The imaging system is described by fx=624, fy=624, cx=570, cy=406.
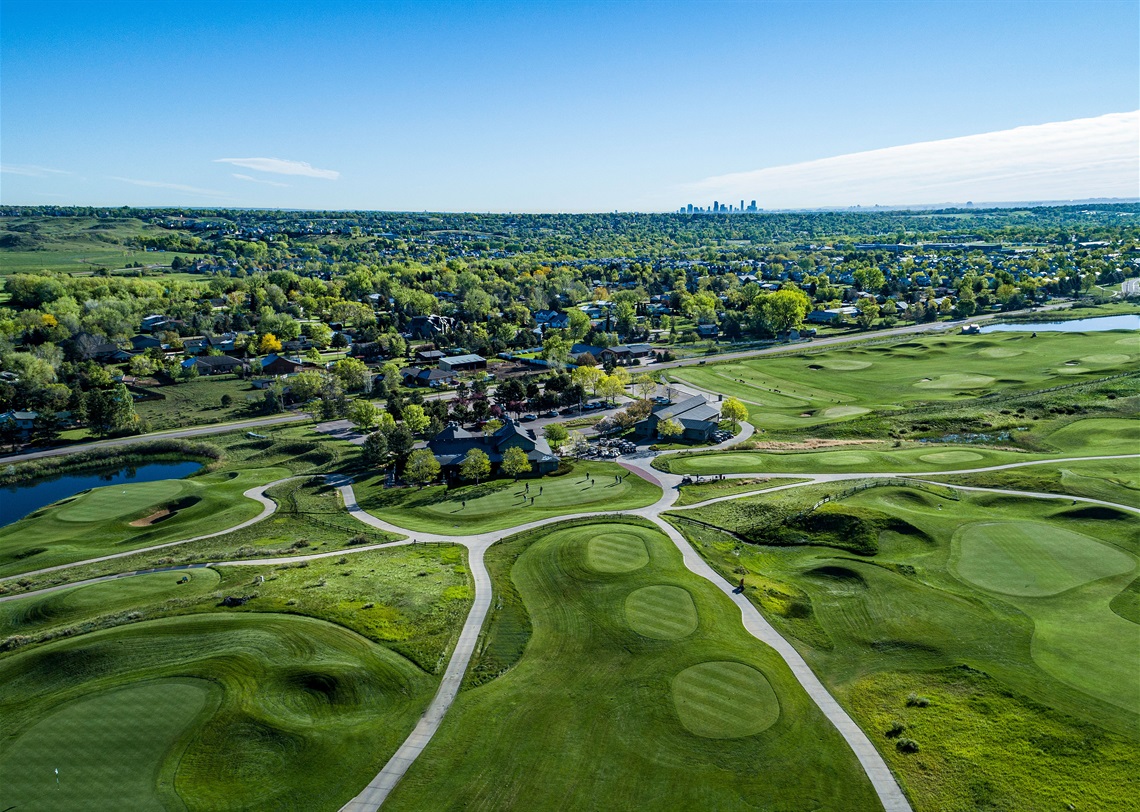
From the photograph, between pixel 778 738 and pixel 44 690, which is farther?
pixel 44 690

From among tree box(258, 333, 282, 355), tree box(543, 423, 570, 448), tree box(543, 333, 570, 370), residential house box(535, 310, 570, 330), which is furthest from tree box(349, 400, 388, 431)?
residential house box(535, 310, 570, 330)

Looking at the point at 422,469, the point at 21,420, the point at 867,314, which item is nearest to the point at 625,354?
the point at 867,314

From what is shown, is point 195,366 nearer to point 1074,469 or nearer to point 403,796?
point 403,796

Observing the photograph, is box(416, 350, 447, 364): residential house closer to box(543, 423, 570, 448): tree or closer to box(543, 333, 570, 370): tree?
box(543, 333, 570, 370): tree

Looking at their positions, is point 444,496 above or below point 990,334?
below

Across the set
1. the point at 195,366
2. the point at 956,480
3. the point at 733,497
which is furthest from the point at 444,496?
A: the point at 195,366

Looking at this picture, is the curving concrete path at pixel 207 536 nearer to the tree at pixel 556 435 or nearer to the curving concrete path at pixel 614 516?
the curving concrete path at pixel 614 516
